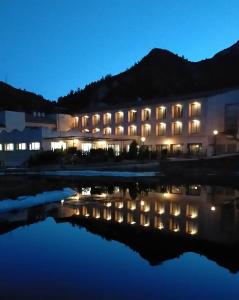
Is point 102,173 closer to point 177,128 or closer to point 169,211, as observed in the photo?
point 169,211

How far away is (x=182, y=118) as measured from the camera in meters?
58.2

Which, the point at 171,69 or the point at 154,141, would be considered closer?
Result: the point at 154,141

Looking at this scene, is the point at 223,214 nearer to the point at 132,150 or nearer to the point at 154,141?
the point at 132,150

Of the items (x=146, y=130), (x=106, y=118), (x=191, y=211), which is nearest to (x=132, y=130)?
(x=146, y=130)

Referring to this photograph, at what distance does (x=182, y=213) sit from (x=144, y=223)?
2.71 metres

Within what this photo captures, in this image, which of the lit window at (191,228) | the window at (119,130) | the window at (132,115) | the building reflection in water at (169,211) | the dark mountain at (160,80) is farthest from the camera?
the dark mountain at (160,80)

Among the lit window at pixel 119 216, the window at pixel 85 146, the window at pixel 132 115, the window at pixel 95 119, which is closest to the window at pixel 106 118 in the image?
the window at pixel 95 119

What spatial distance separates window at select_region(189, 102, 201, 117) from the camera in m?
55.9

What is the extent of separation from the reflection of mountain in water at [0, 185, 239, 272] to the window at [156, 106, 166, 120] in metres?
39.8

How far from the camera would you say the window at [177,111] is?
58.6 metres

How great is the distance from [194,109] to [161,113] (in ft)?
21.9

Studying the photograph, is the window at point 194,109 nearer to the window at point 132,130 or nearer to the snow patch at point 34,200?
the window at point 132,130

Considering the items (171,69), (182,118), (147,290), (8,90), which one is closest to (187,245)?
(147,290)

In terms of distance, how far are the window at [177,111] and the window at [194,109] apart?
1924mm
